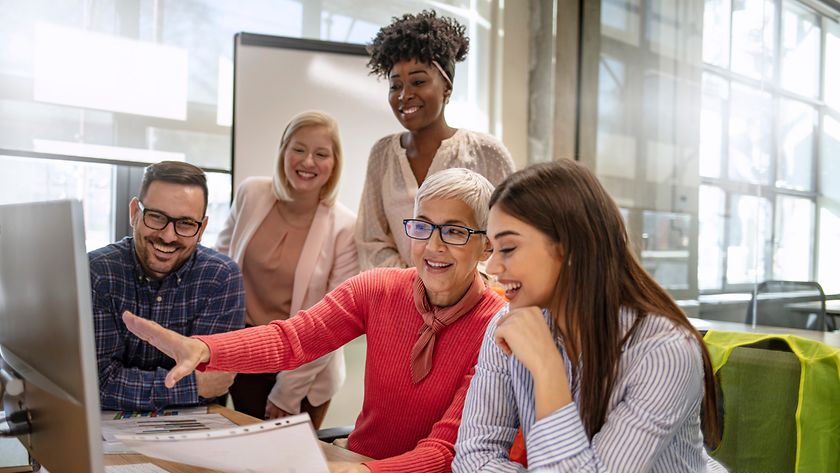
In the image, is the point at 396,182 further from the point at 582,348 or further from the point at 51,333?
the point at 51,333

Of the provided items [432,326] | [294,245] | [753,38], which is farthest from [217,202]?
[753,38]

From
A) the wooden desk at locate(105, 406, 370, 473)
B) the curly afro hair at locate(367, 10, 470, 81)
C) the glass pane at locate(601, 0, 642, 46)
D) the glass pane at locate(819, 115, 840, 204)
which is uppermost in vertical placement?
the glass pane at locate(601, 0, 642, 46)

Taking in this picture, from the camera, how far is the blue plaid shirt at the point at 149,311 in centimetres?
174

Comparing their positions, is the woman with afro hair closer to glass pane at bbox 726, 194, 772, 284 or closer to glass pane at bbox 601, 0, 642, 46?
glass pane at bbox 726, 194, 772, 284

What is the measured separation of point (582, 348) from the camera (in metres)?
1.18

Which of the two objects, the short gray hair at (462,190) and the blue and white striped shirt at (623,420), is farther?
the short gray hair at (462,190)

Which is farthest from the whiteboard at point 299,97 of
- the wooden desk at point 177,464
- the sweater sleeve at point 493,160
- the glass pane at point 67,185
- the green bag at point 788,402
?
the green bag at point 788,402

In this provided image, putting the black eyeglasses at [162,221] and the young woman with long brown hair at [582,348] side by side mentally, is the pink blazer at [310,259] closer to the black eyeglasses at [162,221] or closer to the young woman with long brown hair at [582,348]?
the black eyeglasses at [162,221]

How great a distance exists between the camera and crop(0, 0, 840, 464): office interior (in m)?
3.35

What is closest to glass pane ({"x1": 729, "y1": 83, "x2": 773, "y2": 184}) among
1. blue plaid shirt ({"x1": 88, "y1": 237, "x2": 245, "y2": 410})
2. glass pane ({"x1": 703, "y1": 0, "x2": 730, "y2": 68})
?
glass pane ({"x1": 703, "y1": 0, "x2": 730, "y2": 68})

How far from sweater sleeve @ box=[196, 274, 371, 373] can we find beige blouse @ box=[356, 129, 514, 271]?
0.76m

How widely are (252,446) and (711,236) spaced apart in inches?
148

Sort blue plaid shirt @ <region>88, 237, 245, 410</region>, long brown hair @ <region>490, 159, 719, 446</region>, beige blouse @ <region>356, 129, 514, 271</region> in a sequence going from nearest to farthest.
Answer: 1. long brown hair @ <region>490, 159, 719, 446</region>
2. blue plaid shirt @ <region>88, 237, 245, 410</region>
3. beige blouse @ <region>356, 129, 514, 271</region>

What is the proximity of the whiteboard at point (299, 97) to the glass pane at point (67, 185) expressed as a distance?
637mm
